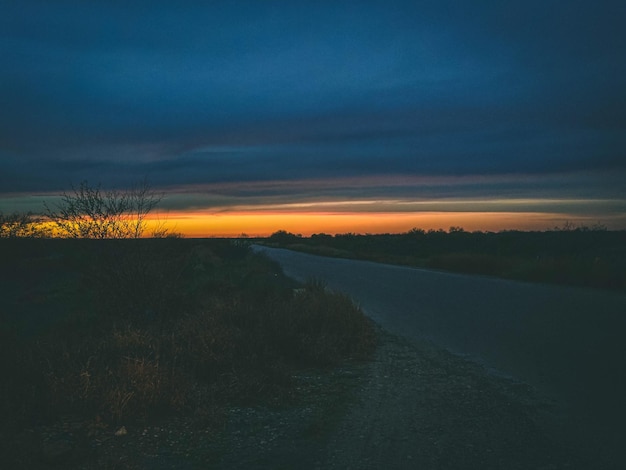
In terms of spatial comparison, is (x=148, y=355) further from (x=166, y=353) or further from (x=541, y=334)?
(x=541, y=334)

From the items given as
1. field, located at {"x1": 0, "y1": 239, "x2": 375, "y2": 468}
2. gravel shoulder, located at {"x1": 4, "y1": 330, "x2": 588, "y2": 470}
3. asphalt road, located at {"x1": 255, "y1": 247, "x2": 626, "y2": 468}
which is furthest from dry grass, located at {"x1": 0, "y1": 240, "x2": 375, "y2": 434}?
asphalt road, located at {"x1": 255, "y1": 247, "x2": 626, "y2": 468}

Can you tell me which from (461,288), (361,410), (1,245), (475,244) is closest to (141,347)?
(361,410)

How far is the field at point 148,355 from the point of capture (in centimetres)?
685

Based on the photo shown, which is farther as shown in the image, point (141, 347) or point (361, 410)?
point (141, 347)

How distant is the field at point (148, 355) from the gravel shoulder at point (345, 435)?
0.09 meters

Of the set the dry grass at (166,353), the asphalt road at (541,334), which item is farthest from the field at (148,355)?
the asphalt road at (541,334)

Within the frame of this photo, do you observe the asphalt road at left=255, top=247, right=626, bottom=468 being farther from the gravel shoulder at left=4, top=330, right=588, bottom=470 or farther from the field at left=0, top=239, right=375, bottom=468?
the field at left=0, top=239, right=375, bottom=468

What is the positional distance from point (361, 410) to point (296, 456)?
175 cm

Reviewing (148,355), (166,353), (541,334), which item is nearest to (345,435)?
(148,355)

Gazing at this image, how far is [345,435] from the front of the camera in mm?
6547

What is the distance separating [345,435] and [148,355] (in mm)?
3246

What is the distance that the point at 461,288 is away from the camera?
22.6 meters

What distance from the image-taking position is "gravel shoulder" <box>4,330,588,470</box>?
5.76 m

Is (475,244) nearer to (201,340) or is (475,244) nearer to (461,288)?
(461,288)
